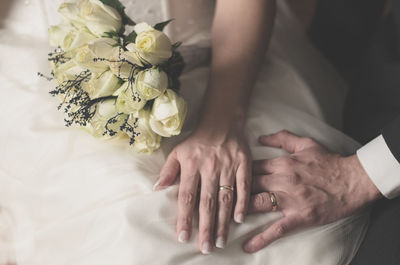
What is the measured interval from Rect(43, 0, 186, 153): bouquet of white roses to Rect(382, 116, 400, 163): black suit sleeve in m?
0.46

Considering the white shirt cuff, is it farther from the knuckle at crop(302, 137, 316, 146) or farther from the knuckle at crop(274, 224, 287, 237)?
the knuckle at crop(274, 224, 287, 237)

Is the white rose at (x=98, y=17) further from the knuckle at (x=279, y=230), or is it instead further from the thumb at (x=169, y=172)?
the knuckle at (x=279, y=230)

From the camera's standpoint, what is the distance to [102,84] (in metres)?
0.70

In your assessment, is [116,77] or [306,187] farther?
[306,187]

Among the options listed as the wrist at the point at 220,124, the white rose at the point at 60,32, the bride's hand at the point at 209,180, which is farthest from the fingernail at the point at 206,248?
the white rose at the point at 60,32

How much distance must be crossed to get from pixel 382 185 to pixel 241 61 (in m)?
0.44

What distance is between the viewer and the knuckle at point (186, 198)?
75 cm

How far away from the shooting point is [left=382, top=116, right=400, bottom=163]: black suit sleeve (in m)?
0.84

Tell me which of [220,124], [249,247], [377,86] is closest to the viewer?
[249,247]

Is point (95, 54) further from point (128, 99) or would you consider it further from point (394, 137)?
point (394, 137)

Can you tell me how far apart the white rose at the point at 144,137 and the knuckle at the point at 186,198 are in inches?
4.2

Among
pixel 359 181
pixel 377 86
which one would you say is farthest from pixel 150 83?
pixel 377 86

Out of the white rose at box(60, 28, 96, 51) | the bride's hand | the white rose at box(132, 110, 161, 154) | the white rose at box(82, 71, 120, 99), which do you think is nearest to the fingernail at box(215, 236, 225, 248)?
the bride's hand

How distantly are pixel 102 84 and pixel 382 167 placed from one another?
0.60 m
